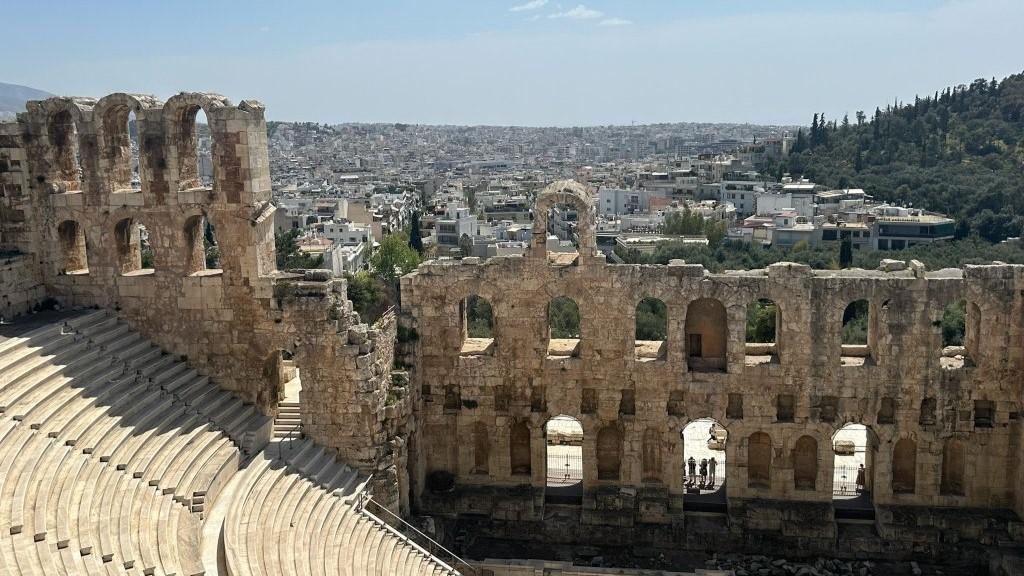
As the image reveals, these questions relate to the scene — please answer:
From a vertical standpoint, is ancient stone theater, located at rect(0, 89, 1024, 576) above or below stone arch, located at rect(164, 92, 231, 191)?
below

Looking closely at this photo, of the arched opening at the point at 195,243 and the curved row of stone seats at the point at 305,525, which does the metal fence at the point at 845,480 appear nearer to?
the curved row of stone seats at the point at 305,525

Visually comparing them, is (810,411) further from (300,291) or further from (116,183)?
(116,183)

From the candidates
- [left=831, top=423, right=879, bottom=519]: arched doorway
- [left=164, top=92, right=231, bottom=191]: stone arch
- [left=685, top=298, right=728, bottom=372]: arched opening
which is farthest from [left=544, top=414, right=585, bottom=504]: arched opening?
[left=164, top=92, right=231, bottom=191]: stone arch

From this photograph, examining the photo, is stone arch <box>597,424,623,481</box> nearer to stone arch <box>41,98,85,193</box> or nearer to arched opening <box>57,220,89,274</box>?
arched opening <box>57,220,89,274</box>

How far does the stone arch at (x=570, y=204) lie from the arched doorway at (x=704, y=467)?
587cm

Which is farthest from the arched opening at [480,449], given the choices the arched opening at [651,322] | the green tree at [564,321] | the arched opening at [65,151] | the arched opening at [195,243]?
the green tree at [564,321]

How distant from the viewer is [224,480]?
19828 millimetres

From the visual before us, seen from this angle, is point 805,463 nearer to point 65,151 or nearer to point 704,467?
point 704,467

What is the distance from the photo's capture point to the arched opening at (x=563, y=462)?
2589 cm

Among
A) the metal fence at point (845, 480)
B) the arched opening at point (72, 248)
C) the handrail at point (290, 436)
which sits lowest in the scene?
the metal fence at point (845, 480)

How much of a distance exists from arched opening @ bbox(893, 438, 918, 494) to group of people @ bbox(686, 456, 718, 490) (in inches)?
197

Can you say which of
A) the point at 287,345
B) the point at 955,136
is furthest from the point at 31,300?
the point at 955,136

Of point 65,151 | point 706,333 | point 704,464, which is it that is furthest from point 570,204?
point 65,151

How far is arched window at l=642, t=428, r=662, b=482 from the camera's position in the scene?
24969 mm
